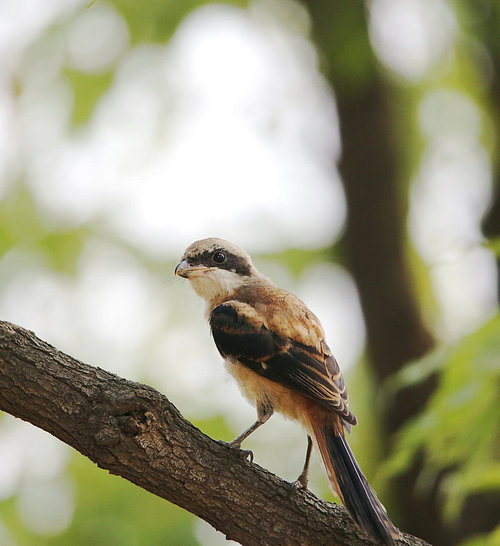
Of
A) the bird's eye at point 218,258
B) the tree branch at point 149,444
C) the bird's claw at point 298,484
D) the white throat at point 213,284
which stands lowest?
the tree branch at point 149,444

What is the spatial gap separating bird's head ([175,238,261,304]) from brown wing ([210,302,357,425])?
1.56 ft

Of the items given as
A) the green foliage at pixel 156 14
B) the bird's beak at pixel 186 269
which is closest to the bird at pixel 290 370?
the bird's beak at pixel 186 269

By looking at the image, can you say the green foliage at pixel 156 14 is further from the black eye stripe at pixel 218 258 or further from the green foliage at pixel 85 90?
the black eye stripe at pixel 218 258

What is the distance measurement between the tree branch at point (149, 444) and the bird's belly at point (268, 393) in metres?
0.55

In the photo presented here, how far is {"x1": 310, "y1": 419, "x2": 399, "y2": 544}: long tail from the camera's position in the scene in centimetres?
338

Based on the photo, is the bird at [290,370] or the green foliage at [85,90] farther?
the green foliage at [85,90]

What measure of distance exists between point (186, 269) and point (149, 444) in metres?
1.59

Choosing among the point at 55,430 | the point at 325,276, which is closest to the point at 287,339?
the point at 55,430

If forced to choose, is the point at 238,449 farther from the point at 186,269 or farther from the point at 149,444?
the point at 186,269

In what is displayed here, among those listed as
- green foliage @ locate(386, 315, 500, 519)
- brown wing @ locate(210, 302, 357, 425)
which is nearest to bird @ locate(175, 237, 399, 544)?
brown wing @ locate(210, 302, 357, 425)

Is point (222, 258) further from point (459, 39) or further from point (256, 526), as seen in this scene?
point (459, 39)

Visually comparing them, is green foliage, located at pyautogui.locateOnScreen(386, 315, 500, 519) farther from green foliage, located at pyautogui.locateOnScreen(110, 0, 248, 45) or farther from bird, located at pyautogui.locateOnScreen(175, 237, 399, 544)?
green foliage, located at pyautogui.locateOnScreen(110, 0, 248, 45)

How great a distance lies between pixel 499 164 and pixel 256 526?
220 inches

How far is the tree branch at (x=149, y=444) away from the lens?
10.4 ft
